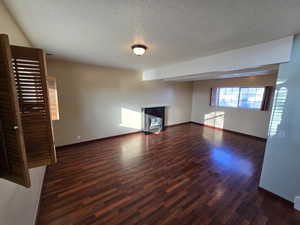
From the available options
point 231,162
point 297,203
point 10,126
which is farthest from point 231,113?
point 10,126

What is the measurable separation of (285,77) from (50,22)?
3.16 metres

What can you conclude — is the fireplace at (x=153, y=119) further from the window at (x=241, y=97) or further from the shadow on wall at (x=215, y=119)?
the window at (x=241, y=97)

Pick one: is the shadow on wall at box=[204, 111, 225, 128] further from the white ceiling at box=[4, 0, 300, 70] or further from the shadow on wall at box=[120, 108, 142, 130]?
the white ceiling at box=[4, 0, 300, 70]

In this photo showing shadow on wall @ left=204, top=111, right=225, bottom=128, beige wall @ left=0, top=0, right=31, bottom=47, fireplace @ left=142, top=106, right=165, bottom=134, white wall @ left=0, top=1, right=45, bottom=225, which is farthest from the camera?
shadow on wall @ left=204, top=111, right=225, bottom=128

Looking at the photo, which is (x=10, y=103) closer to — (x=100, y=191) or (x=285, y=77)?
(x=100, y=191)

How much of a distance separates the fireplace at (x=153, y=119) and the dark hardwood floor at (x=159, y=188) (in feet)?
4.82

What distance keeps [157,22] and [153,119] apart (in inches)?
A: 155

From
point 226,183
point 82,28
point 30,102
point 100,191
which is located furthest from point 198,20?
point 100,191

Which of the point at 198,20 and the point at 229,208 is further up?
the point at 198,20

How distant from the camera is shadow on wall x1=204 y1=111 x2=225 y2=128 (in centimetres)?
536

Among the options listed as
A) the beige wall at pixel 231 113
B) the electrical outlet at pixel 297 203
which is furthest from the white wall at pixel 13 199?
the beige wall at pixel 231 113

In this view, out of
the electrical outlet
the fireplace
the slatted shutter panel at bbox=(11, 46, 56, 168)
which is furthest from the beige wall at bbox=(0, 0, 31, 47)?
the electrical outlet

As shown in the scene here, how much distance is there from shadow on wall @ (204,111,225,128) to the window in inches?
16.4

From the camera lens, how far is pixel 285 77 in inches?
68.0
